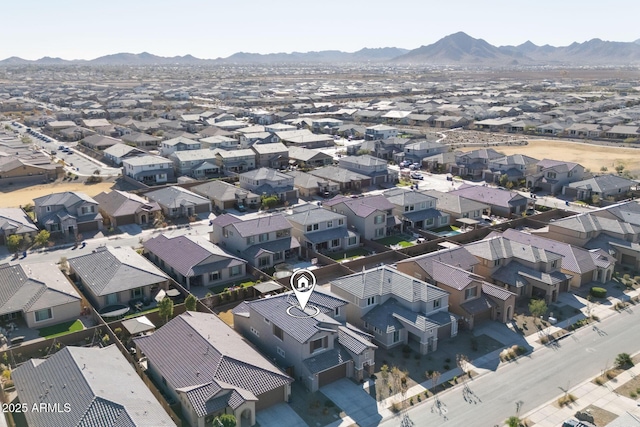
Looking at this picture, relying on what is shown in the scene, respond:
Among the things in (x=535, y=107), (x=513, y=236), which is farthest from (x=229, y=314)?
(x=535, y=107)

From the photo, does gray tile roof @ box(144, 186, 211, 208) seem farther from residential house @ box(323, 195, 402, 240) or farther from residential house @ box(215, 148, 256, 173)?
residential house @ box(215, 148, 256, 173)

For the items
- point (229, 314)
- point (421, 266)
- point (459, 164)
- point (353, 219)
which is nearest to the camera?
point (229, 314)

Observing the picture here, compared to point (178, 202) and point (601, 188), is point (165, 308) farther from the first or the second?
point (601, 188)

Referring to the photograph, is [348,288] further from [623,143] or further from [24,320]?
[623,143]

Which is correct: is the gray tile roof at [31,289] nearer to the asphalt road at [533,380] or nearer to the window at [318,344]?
the window at [318,344]

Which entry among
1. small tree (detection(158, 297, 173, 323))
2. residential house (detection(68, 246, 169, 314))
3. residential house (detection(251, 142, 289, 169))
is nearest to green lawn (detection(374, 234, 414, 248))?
residential house (detection(68, 246, 169, 314))

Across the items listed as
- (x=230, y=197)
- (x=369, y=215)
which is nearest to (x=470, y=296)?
(x=369, y=215)
